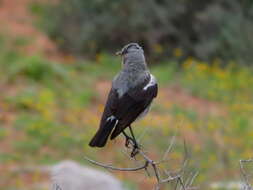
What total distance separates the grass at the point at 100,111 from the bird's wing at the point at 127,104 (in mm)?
3684

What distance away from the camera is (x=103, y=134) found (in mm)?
5086

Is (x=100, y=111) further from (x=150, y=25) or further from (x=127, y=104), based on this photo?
(x=127, y=104)

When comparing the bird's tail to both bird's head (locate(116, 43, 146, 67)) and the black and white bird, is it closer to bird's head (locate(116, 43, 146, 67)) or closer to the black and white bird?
the black and white bird

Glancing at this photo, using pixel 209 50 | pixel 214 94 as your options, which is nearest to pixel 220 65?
pixel 209 50

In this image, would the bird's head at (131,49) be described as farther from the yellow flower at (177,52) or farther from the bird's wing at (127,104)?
the yellow flower at (177,52)

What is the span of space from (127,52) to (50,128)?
17.6 feet

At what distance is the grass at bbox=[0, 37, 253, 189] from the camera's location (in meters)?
10.0

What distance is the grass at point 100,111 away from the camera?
33.0ft

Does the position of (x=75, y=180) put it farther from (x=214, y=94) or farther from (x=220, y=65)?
Answer: (x=220, y=65)

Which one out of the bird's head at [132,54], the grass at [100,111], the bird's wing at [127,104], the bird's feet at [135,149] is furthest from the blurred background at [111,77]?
the bird's head at [132,54]

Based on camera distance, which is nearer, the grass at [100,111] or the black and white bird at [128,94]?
the black and white bird at [128,94]

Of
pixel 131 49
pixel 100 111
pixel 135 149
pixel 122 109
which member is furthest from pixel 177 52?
pixel 122 109

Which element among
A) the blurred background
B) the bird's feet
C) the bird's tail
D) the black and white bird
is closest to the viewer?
the bird's tail

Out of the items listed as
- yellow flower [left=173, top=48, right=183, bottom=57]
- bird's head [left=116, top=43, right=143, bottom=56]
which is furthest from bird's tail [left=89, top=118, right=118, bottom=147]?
yellow flower [left=173, top=48, right=183, bottom=57]
